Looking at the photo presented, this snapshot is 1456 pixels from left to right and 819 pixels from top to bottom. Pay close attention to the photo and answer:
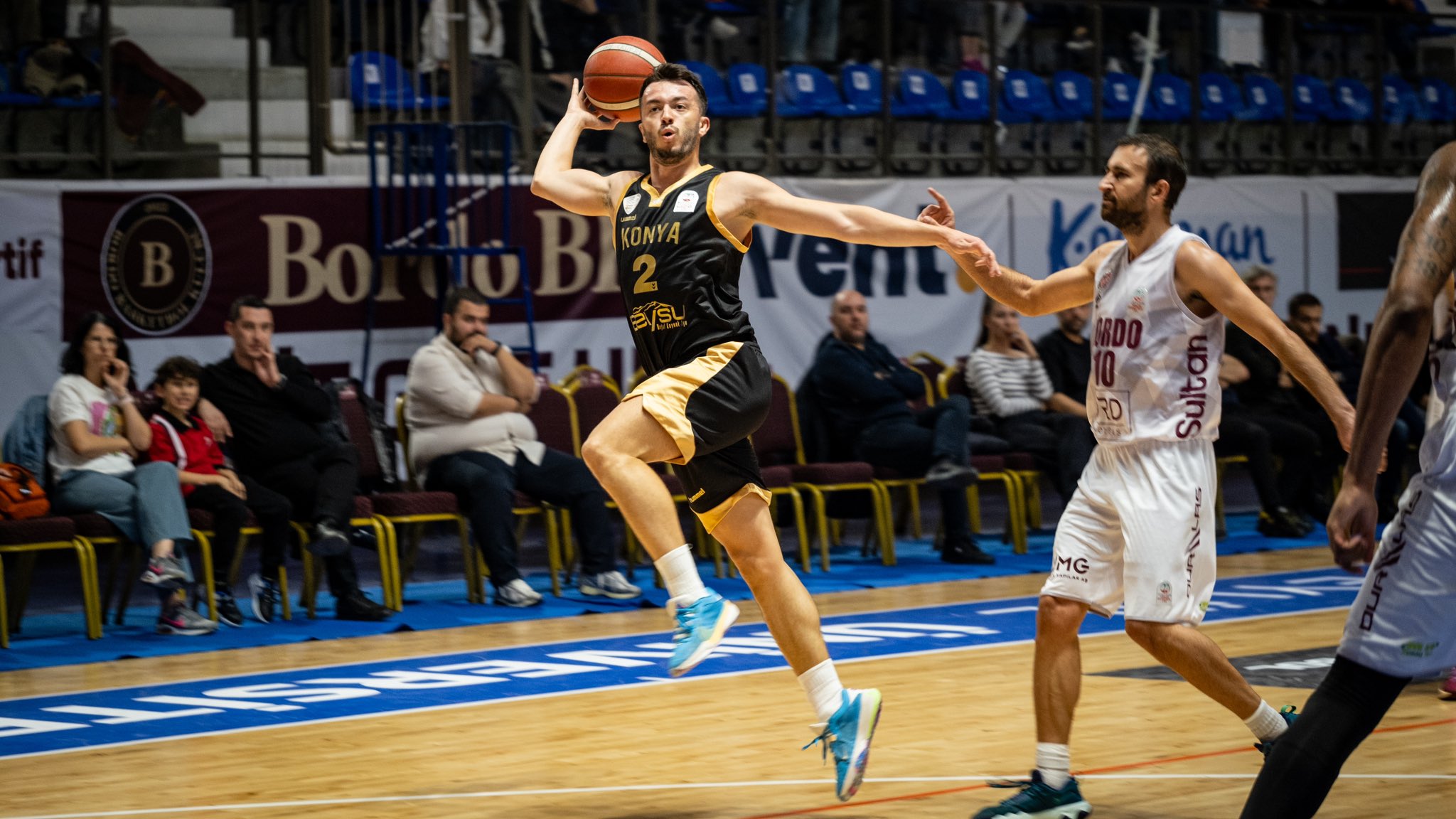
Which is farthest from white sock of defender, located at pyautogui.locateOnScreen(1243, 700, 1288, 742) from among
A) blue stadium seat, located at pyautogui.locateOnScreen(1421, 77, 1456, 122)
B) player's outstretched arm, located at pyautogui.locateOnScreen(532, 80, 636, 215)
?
blue stadium seat, located at pyautogui.locateOnScreen(1421, 77, 1456, 122)

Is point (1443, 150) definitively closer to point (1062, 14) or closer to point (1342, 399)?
point (1342, 399)

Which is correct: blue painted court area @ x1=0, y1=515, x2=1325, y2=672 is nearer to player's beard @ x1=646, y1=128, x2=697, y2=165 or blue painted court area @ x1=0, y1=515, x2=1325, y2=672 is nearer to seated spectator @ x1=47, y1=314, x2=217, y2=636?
seated spectator @ x1=47, y1=314, x2=217, y2=636

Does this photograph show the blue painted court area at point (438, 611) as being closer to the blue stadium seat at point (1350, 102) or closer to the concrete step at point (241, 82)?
the concrete step at point (241, 82)

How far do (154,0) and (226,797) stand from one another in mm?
8824

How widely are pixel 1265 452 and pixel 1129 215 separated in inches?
294

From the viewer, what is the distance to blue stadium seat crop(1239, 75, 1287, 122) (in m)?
15.5

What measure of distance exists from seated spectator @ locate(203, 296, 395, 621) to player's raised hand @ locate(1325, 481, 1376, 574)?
609cm

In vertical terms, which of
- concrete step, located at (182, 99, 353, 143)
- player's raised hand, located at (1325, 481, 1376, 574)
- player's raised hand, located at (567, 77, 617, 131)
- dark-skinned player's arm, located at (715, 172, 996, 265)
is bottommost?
player's raised hand, located at (1325, 481, 1376, 574)

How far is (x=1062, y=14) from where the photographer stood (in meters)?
14.3

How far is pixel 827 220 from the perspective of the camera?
188 inches

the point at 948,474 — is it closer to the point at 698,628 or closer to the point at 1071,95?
the point at 1071,95

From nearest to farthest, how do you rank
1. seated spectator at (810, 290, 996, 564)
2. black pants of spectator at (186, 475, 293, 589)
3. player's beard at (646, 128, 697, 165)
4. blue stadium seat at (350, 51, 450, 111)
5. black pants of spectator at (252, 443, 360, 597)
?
player's beard at (646, 128, 697, 165)
black pants of spectator at (186, 475, 293, 589)
black pants of spectator at (252, 443, 360, 597)
seated spectator at (810, 290, 996, 564)
blue stadium seat at (350, 51, 450, 111)

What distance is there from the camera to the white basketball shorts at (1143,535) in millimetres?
4375

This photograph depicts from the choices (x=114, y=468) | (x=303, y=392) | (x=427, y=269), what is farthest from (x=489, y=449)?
(x=114, y=468)
